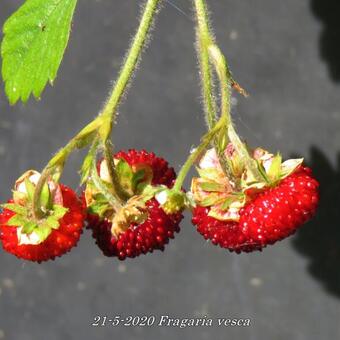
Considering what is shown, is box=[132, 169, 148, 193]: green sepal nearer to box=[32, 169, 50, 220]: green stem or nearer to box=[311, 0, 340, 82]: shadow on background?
box=[32, 169, 50, 220]: green stem

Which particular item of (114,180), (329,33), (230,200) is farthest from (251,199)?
(329,33)

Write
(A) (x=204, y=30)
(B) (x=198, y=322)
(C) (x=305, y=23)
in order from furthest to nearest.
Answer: (B) (x=198, y=322) < (C) (x=305, y=23) < (A) (x=204, y=30)

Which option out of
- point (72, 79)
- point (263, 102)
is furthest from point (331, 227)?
point (72, 79)

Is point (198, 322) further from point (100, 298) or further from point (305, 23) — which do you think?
point (305, 23)

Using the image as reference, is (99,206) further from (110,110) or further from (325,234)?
(325,234)

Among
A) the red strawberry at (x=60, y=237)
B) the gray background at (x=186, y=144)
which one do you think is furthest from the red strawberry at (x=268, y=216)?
the gray background at (x=186, y=144)
